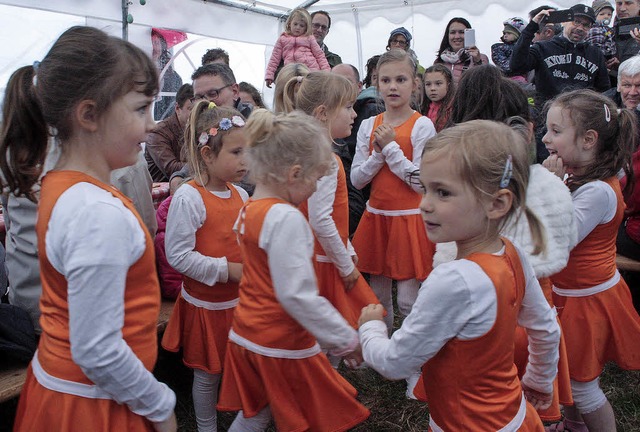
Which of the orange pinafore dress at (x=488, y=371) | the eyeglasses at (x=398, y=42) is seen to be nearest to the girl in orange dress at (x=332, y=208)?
Result: the orange pinafore dress at (x=488, y=371)

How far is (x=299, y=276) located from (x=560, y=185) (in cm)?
104

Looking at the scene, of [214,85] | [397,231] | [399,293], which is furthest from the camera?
[214,85]

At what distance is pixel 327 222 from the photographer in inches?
101

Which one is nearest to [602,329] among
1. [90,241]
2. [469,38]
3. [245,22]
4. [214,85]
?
[90,241]

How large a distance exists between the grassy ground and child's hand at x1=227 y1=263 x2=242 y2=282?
86cm

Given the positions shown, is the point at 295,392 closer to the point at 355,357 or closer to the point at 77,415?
the point at 355,357

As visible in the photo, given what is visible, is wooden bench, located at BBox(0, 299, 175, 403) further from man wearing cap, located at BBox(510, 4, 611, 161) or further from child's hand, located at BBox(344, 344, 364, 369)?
man wearing cap, located at BBox(510, 4, 611, 161)

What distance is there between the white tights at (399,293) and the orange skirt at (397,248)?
9 cm

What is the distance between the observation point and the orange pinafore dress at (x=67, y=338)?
1.33 meters

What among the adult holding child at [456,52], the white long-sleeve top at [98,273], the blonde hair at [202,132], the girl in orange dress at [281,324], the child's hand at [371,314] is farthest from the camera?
the adult holding child at [456,52]

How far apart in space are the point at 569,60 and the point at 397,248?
3.46 metres

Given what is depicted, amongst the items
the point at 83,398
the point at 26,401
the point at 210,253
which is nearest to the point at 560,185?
the point at 210,253

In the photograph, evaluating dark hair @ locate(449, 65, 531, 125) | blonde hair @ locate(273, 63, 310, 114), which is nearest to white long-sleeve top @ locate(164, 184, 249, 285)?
blonde hair @ locate(273, 63, 310, 114)

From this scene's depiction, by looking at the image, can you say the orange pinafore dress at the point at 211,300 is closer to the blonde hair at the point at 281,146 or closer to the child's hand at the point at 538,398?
the blonde hair at the point at 281,146
